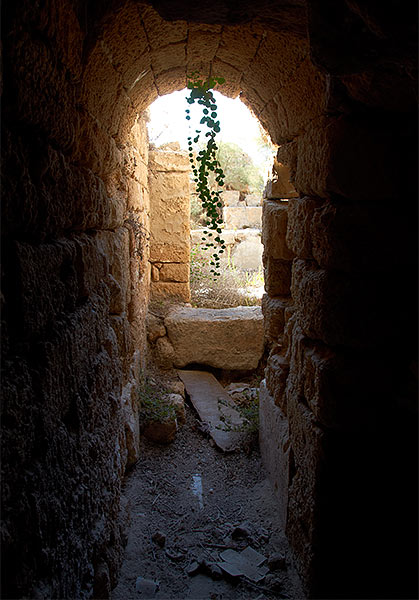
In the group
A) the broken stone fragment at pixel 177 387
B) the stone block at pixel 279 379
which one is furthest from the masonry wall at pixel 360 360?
the broken stone fragment at pixel 177 387

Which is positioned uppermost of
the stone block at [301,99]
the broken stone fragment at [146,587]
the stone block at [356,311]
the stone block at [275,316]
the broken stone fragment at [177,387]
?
the stone block at [301,99]

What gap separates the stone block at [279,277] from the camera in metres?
3.21

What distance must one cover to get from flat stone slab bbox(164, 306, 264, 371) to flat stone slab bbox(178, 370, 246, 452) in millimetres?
192

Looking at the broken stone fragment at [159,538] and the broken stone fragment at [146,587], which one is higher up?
the broken stone fragment at [146,587]

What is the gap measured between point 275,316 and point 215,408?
1501 millimetres

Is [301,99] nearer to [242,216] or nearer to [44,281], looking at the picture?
[44,281]

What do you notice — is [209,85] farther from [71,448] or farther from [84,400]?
[71,448]

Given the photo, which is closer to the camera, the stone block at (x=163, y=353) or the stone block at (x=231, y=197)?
the stone block at (x=163, y=353)

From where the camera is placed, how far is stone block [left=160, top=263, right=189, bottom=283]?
225 inches

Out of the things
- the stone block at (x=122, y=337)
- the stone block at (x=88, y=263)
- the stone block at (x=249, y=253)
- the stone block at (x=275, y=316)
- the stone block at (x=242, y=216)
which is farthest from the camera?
the stone block at (x=242, y=216)

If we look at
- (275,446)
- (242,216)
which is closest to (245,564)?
(275,446)

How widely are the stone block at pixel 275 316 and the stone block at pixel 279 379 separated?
159 mm

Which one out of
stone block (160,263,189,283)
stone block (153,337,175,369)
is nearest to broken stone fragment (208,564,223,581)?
stone block (153,337,175,369)

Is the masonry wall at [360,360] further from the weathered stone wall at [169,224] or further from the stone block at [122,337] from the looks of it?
the weathered stone wall at [169,224]
